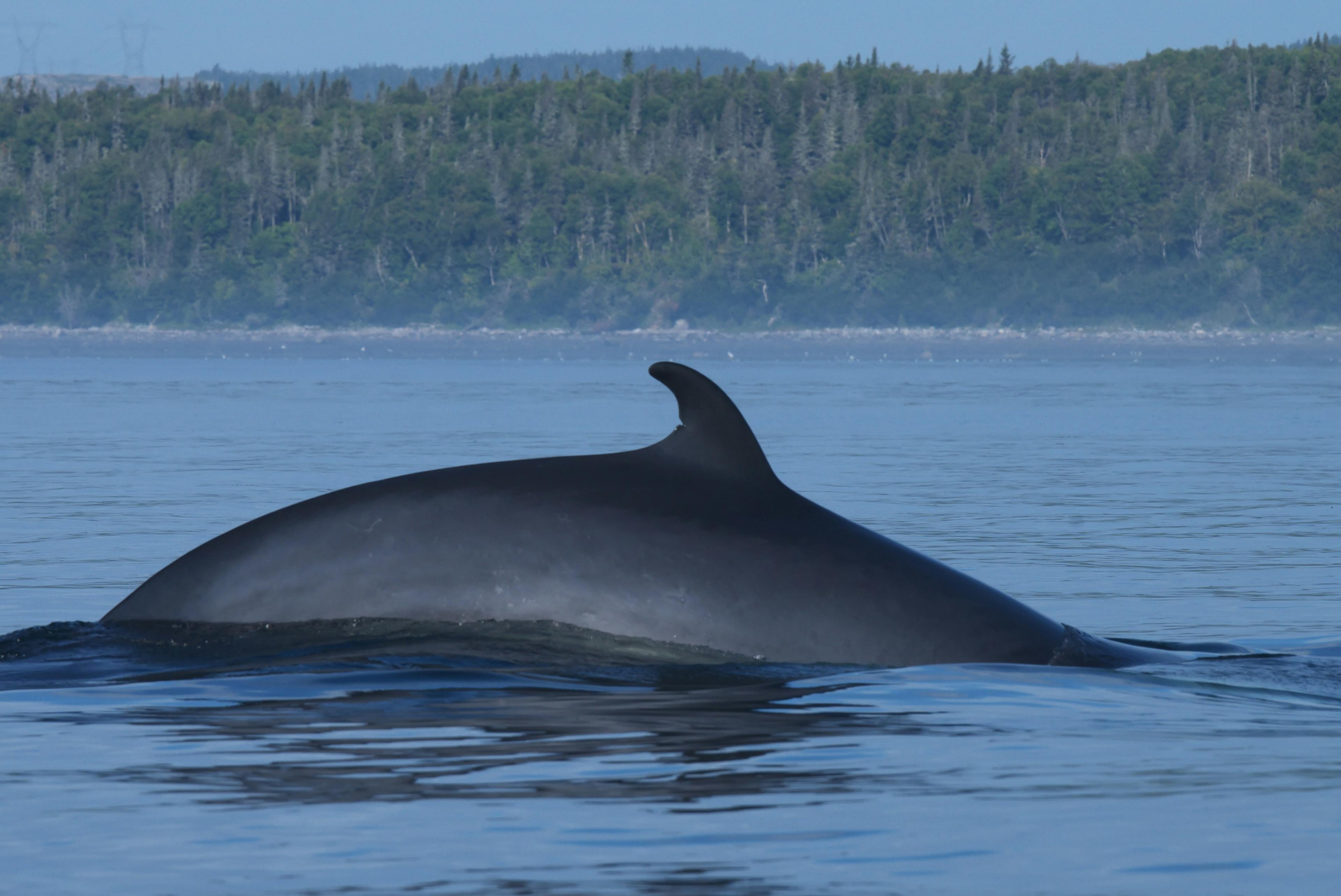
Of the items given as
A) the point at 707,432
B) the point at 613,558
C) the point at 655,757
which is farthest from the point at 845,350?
the point at 655,757

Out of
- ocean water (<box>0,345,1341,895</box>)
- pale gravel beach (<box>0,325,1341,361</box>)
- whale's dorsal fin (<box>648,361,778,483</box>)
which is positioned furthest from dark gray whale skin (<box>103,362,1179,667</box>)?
pale gravel beach (<box>0,325,1341,361</box>)

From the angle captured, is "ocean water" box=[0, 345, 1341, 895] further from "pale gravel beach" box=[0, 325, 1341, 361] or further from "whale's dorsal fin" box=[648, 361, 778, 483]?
"pale gravel beach" box=[0, 325, 1341, 361]

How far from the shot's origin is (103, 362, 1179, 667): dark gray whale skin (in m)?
7.98

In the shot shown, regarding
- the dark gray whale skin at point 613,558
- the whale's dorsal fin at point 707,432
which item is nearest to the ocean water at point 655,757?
the dark gray whale skin at point 613,558

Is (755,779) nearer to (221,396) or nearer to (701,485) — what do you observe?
(701,485)

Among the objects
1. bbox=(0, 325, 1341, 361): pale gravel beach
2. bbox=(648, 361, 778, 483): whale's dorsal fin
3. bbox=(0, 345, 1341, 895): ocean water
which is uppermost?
bbox=(648, 361, 778, 483): whale's dorsal fin

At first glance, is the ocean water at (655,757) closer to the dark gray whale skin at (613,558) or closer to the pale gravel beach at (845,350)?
the dark gray whale skin at (613,558)

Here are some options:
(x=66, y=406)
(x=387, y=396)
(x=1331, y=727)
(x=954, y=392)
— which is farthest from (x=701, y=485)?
(x=954, y=392)

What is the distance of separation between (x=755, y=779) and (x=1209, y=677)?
364 cm

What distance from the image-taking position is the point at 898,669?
830 centimetres

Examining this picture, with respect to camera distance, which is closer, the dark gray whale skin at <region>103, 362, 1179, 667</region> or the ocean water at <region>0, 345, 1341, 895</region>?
the ocean water at <region>0, 345, 1341, 895</region>

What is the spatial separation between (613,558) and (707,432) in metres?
0.65

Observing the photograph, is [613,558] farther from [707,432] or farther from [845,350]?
[845,350]

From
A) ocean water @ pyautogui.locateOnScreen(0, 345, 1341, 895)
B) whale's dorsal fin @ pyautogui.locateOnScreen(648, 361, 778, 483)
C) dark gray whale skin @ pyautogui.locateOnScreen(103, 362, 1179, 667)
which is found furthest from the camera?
whale's dorsal fin @ pyautogui.locateOnScreen(648, 361, 778, 483)
